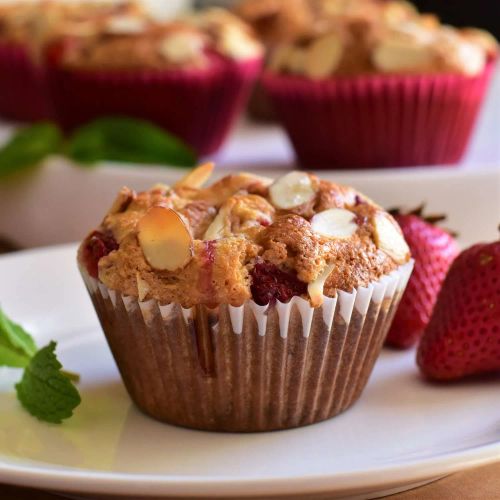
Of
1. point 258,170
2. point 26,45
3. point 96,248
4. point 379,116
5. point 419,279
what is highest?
point 96,248

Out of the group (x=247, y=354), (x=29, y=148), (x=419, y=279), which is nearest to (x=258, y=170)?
(x=29, y=148)

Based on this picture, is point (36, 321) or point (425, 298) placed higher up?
point (425, 298)

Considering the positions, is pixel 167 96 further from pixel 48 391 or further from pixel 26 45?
pixel 48 391

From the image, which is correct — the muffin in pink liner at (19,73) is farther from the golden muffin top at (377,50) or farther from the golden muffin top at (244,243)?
the golden muffin top at (244,243)

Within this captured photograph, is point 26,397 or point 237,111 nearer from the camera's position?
point 26,397

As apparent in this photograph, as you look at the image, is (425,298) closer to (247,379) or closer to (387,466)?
(247,379)

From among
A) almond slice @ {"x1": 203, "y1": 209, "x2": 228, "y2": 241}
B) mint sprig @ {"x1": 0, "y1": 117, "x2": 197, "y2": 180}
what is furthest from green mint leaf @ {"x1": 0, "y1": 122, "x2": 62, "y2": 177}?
almond slice @ {"x1": 203, "y1": 209, "x2": 228, "y2": 241}

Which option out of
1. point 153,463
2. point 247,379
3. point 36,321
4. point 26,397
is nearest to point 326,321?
point 247,379
